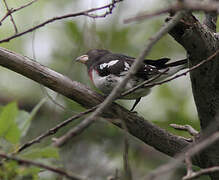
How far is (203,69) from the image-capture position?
9.92 ft

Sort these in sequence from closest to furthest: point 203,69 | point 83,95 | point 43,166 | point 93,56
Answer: point 43,166
point 203,69
point 83,95
point 93,56

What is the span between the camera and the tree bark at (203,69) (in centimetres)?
280

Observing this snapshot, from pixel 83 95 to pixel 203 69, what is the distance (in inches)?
37.4

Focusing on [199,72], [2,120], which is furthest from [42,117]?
[2,120]

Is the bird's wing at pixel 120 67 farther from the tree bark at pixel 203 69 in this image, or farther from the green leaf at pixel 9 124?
the green leaf at pixel 9 124

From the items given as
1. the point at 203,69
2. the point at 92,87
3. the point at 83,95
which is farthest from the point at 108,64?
the point at 203,69

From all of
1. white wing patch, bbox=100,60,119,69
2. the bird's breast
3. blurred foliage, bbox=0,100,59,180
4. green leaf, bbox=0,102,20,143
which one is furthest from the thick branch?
green leaf, bbox=0,102,20,143

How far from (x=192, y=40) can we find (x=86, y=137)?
2.68 meters

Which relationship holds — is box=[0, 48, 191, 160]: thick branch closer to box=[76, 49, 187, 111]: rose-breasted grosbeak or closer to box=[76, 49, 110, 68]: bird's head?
box=[76, 49, 187, 111]: rose-breasted grosbeak

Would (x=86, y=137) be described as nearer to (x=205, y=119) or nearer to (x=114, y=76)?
(x=114, y=76)

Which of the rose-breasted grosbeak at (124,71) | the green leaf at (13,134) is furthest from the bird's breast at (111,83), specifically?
the green leaf at (13,134)

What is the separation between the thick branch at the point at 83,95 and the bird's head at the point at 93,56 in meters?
1.15

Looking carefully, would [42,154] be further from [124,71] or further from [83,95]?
[124,71]

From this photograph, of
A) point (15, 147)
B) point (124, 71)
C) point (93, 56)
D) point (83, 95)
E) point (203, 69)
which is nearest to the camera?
point (15, 147)
